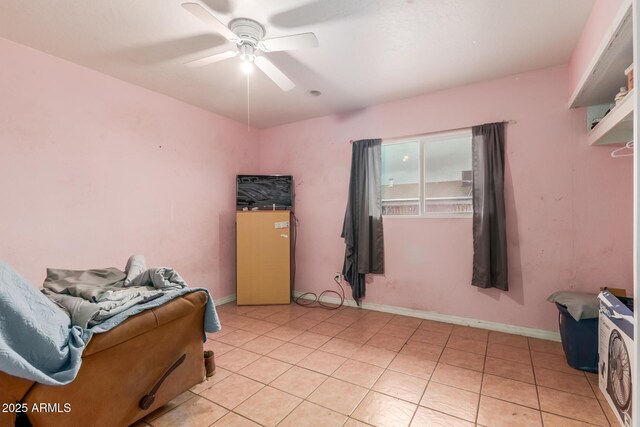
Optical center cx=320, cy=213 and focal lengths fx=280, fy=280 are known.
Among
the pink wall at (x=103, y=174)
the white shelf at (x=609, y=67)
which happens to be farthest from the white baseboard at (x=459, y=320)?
the white shelf at (x=609, y=67)

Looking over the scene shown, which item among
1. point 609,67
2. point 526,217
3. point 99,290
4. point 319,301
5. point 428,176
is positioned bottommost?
point 319,301

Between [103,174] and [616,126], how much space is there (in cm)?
419

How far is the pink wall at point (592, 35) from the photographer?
1.54 m

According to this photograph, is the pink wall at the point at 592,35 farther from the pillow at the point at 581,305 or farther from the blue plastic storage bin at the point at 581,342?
the blue plastic storage bin at the point at 581,342

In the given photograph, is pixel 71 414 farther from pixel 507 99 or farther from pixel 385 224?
pixel 507 99

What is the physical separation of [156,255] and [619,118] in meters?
4.05

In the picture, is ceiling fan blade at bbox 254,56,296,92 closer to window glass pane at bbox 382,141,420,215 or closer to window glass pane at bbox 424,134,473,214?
window glass pane at bbox 382,141,420,215

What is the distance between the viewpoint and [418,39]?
2.14 metres

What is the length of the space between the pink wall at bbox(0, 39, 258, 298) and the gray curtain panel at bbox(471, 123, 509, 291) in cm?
309

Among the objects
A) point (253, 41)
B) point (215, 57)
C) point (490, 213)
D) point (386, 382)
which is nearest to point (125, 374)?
point (386, 382)

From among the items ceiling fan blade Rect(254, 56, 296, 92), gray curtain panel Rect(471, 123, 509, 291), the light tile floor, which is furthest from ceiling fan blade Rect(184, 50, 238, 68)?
gray curtain panel Rect(471, 123, 509, 291)

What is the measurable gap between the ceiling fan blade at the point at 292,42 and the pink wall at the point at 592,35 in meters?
1.56

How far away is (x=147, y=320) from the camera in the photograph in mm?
1451

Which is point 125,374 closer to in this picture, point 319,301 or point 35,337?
point 35,337
